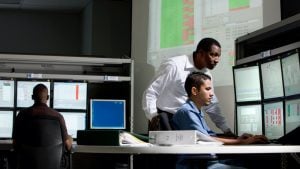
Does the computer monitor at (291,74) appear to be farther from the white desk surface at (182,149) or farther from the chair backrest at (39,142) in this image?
the chair backrest at (39,142)

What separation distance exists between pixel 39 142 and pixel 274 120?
5.63 feet

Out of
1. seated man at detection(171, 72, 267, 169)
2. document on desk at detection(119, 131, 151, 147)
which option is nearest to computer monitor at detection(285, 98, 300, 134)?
seated man at detection(171, 72, 267, 169)

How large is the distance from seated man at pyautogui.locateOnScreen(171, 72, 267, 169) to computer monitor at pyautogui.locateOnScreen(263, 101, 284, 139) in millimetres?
558

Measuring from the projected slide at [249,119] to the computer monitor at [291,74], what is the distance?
1.27 feet

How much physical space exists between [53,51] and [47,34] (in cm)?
26

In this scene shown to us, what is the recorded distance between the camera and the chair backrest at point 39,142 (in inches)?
142

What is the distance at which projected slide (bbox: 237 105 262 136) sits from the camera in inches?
123

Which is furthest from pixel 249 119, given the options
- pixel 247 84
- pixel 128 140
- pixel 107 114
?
pixel 107 114

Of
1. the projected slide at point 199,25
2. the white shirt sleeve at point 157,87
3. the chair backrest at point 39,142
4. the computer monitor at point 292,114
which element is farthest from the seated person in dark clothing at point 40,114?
the computer monitor at point 292,114

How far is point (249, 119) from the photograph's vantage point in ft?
10.6

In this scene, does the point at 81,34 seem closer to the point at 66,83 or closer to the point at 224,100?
the point at 66,83

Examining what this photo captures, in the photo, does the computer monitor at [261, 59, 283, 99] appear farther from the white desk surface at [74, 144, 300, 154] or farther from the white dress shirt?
the white desk surface at [74, 144, 300, 154]

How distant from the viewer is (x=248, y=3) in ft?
12.4

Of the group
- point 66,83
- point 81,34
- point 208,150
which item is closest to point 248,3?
point 66,83
